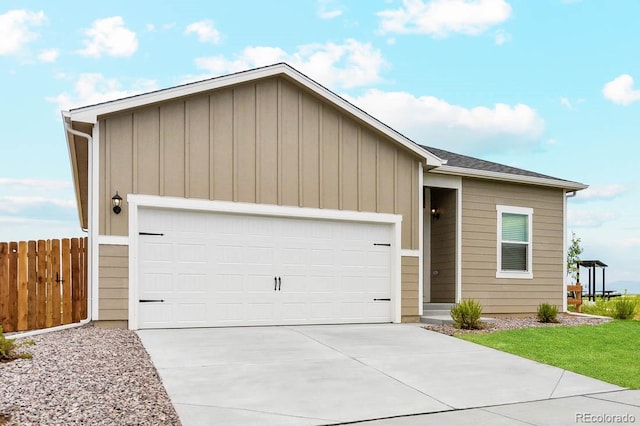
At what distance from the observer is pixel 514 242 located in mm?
14938

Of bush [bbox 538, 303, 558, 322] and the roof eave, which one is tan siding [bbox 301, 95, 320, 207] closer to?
the roof eave

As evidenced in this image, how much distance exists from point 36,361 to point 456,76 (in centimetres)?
1179

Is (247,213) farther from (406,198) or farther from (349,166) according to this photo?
(406,198)

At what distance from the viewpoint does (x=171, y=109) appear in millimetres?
10672

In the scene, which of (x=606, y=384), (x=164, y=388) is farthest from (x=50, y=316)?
(x=606, y=384)

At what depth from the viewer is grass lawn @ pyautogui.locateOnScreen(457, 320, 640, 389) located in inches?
316

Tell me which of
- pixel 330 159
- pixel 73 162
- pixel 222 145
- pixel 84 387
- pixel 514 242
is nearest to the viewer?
pixel 84 387

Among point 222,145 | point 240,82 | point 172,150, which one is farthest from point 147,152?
point 240,82

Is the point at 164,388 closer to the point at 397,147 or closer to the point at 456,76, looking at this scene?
the point at 397,147

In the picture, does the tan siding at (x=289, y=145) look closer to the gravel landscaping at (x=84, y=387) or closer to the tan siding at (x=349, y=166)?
the tan siding at (x=349, y=166)

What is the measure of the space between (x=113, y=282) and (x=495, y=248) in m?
9.21

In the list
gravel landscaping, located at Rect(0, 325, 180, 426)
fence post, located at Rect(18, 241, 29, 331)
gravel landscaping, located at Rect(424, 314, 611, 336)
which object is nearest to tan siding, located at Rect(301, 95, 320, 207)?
gravel landscaping, located at Rect(424, 314, 611, 336)

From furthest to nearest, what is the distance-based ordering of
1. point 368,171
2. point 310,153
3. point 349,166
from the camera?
1. point 368,171
2. point 349,166
3. point 310,153

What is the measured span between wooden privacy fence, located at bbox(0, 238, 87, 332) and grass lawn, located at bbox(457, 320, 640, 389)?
7246 mm
